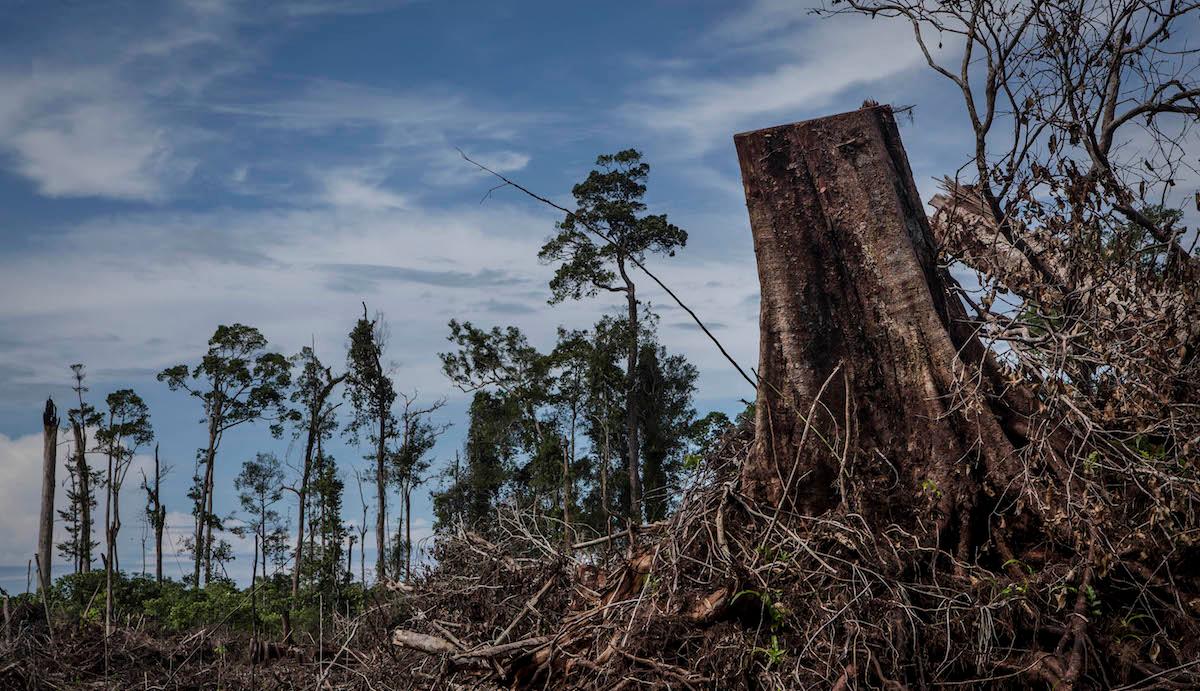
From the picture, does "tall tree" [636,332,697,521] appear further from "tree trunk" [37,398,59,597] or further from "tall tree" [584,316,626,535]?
"tree trunk" [37,398,59,597]

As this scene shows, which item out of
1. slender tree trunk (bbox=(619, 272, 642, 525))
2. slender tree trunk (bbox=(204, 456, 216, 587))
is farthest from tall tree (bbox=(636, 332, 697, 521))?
slender tree trunk (bbox=(204, 456, 216, 587))

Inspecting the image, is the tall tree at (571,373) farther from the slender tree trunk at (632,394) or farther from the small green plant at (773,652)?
the small green plant at (773,652)

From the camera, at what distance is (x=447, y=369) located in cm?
3155

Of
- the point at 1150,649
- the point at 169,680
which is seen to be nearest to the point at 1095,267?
the point at 1150,649

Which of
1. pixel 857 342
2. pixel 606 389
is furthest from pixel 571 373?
pixel 857 342

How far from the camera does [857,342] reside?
5066mm

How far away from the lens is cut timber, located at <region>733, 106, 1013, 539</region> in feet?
15.7

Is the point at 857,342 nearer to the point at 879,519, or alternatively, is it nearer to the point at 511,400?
the point at 879,519

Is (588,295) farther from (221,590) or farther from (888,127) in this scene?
(888,127)

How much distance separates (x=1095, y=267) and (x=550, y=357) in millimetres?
25458

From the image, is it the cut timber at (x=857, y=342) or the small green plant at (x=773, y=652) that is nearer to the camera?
the small green plant at (x=773, y=652)

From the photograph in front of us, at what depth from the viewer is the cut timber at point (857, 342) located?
4.79m

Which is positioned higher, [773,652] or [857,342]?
[857,342]

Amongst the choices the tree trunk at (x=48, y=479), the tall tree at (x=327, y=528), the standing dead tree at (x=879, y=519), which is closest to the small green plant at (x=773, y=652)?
the standing dead tree at (x=879, y=519)
